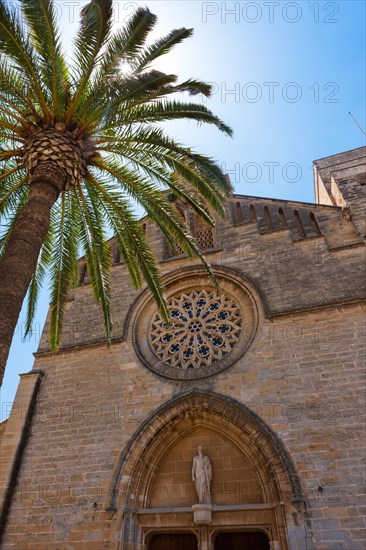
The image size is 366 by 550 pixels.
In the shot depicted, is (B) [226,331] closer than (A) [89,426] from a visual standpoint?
No

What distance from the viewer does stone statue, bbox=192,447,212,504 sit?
8.16 m

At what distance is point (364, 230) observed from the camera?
405 inches

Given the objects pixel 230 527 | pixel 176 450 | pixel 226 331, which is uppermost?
pixel 226 331

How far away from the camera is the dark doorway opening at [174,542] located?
8430 mm

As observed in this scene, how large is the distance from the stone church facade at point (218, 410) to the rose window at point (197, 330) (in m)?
0.04

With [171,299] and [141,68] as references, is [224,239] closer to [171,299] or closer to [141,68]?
[171,299]

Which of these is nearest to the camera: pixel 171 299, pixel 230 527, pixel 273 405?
pixel 230 527

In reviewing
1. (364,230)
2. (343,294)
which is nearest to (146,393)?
(343,294)

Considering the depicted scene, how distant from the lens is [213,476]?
28.3 feet

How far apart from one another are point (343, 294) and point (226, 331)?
2985mm

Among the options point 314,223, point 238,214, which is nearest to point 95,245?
point 238,214

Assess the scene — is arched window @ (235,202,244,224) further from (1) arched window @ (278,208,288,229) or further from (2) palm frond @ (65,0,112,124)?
(2) palm frond @ (65,0,112,124)

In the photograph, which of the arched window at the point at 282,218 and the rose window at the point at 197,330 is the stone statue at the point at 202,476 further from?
the arched window at the point at 282,218

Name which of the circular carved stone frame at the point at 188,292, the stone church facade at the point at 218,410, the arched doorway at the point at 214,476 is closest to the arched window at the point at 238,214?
the stone church facade at the point at 218,410
